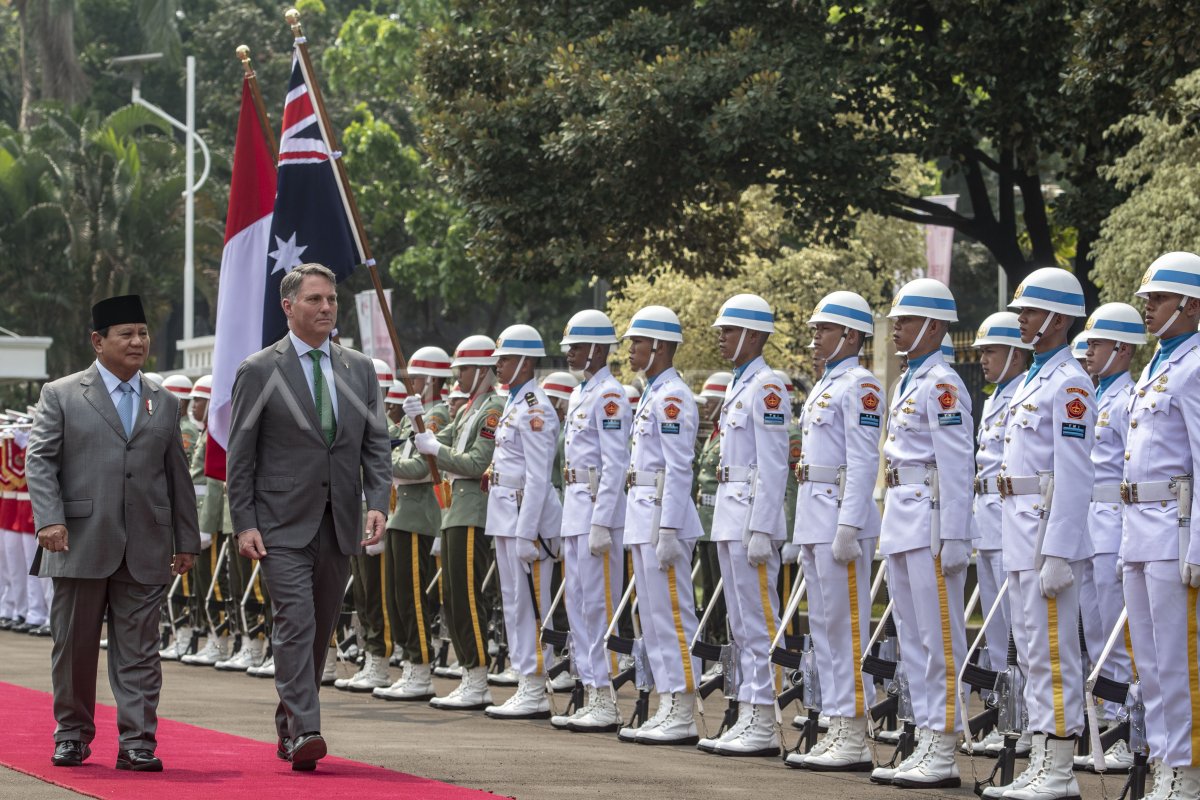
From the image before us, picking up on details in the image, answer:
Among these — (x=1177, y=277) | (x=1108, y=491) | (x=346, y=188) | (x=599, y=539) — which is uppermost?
(x=346, y=188)

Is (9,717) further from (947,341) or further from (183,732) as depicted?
(947,341)

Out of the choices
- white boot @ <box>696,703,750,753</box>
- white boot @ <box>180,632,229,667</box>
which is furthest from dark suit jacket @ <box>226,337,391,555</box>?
white boot @ <box>180,632,229,667</box>

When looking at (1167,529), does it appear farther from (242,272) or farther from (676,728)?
(242,272)

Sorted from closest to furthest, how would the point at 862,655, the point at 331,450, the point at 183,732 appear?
the point at 331,450 → the point at 862,655 → the point at 183,732

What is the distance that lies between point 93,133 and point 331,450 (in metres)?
34.0

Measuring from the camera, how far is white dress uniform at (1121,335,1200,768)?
8.59 metres

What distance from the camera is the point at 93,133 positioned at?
41719 millimetres

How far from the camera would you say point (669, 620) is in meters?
11.8

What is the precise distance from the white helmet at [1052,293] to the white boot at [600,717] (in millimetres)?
4026

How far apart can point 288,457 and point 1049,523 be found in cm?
342

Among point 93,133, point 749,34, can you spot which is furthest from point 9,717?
point 93,133

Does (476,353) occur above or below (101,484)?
above

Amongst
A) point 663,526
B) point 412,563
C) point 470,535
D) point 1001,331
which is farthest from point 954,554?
point 412,563

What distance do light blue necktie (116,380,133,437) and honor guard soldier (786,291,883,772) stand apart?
339 centimetres
